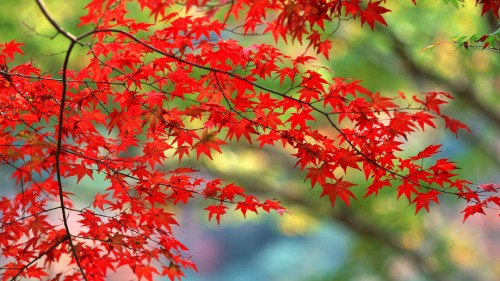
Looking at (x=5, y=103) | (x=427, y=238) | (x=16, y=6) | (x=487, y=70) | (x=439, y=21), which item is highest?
(x=16, y=6)

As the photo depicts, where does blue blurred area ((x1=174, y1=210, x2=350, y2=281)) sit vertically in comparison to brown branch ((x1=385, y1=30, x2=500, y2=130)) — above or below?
above

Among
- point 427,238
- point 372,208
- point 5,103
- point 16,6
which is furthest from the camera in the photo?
point 427,238

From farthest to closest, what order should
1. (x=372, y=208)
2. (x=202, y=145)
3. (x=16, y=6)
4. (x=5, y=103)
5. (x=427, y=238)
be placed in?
(x=427, y=238)
(x=372, y=208)
(x=16, y=6)
(x=5, y=103)
(x=202, y=145)

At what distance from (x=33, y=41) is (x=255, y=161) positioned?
4644 millimetres

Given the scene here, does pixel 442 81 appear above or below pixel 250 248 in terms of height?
below

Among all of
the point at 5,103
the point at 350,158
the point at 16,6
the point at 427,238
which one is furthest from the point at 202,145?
the point at 427,238

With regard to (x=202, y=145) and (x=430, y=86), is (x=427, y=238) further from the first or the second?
(x=202, y=145)

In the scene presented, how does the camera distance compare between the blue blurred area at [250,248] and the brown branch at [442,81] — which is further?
the blue blurred area at [250,248]

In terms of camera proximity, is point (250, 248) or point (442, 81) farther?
point (250, 248)

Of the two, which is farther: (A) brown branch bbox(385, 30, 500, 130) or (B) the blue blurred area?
(B) the blue blurred area

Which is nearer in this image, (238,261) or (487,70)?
(487,70)

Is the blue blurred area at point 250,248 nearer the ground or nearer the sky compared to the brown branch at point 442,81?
nearer the sky

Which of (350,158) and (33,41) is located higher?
(33,41)

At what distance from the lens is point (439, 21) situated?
6574mm
